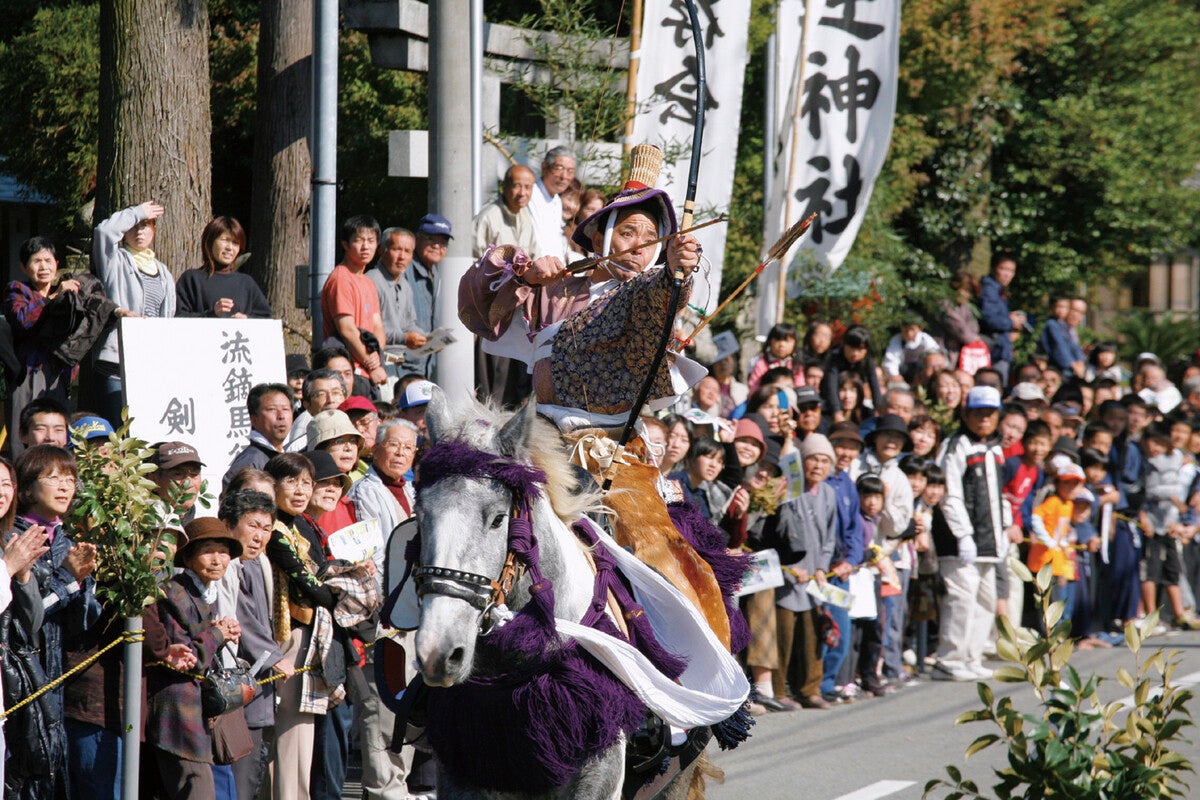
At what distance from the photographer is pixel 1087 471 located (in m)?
14.4

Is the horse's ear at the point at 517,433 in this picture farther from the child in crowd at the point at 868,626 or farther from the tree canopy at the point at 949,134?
the tree canopy at the point at 949,134

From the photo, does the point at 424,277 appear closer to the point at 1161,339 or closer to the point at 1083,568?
the point at 1083,568

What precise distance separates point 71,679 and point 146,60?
5483 mm

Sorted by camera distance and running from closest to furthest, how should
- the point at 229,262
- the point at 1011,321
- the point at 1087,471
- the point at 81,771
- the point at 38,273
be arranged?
the point at 81,771, the point at 38,273, the point at 229,262, the point at 1087,471, the point at 1011,321

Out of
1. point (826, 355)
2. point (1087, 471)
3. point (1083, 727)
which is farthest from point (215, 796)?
point (1087, 471)

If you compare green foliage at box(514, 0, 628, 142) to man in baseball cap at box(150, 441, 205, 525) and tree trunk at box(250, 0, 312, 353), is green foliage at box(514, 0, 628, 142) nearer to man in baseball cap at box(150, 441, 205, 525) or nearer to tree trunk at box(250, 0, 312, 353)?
tree trunk at box(250, 0, 312, 353)

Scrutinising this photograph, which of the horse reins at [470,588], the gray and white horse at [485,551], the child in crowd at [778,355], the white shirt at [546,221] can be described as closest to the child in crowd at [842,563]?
the child in crowd at [778,355]

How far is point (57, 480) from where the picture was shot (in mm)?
6242

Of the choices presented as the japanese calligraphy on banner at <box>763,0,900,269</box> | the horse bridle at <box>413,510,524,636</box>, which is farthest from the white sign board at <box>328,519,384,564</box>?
the japanese calligraphy on banner at <box>763,0,900,269</box>

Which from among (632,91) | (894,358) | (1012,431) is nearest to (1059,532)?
(1012,431)

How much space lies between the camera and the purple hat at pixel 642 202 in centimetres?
597

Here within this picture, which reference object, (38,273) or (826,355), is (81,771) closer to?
(38,273)

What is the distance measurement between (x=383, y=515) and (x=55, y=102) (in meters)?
7.67

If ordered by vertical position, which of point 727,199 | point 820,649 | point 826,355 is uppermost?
point 727,199
